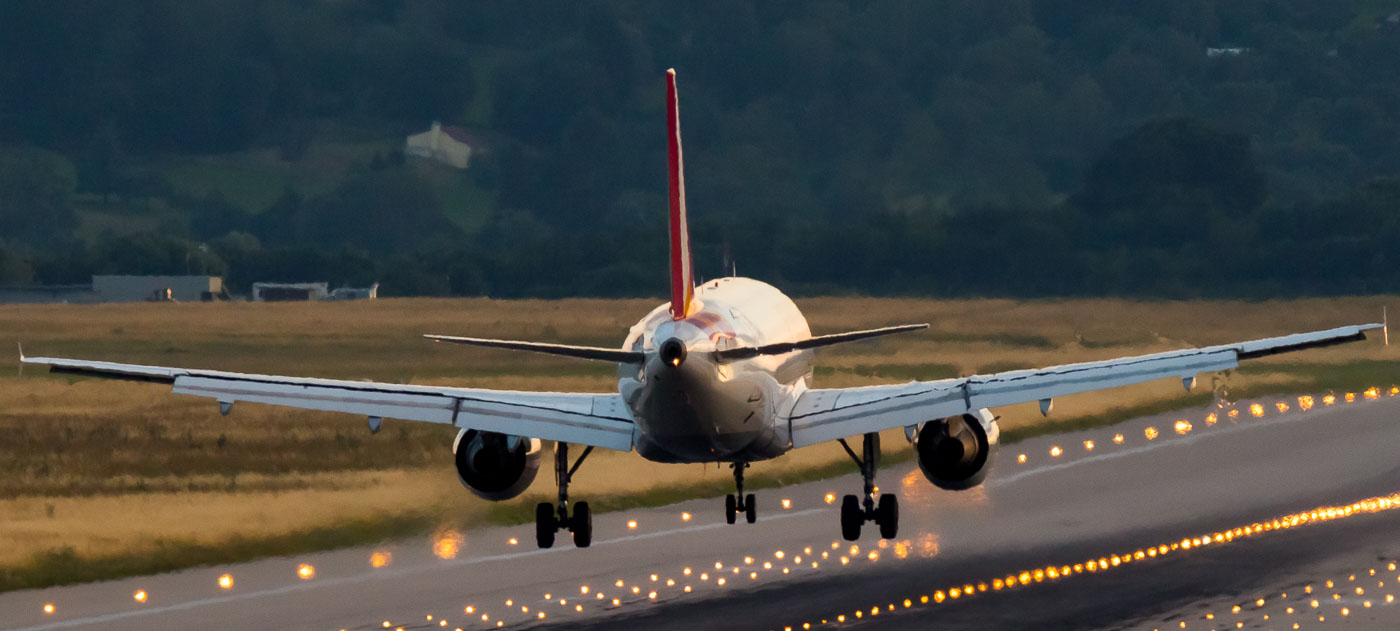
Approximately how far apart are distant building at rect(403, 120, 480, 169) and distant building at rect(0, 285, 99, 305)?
2535 cm

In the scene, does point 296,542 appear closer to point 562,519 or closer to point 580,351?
point 562,519

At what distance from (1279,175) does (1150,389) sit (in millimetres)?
66874

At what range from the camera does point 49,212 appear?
159000mm

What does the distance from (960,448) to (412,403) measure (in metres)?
10.7

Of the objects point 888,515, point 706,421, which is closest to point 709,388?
point 706,421

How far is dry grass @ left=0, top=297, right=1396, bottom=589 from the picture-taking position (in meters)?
47.1

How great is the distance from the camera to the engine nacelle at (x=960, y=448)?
134 feet

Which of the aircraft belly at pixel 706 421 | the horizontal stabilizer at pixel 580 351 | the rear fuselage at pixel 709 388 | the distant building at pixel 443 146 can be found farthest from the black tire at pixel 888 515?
the distant building at pixel 443 146

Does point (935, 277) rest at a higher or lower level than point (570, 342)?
higher

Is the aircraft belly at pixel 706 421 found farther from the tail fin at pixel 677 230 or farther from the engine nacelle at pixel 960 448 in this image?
the engine nacelle at pixel 960 448

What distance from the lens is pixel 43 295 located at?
429ft

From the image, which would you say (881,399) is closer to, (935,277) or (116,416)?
(116,416)

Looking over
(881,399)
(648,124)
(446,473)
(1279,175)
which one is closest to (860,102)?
(648,124)

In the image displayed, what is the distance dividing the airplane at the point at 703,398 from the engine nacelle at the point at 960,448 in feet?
0.09
